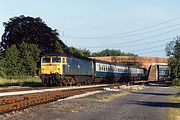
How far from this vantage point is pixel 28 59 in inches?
2527

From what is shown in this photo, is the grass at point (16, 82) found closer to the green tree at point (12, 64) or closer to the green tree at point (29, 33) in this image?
the green tree at point (12, 64)

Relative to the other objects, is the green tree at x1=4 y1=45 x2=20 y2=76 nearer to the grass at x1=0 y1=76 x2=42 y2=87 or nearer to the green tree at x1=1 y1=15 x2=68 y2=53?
the grass at x1=0 y1=76 x2=42 y2=87

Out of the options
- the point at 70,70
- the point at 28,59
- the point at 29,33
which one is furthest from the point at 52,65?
the point at 29,33

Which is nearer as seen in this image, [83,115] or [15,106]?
[83,115]

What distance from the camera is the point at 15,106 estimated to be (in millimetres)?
18078

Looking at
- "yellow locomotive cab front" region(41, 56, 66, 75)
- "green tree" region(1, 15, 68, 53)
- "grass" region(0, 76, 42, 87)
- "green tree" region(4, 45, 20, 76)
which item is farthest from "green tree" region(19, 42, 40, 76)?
"yellow locomotive cab front" region(41, 56, 66, 75)

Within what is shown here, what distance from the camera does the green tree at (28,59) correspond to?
63312 millimetres

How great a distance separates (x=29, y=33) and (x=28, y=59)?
17594mm

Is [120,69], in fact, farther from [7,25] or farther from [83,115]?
[83,115]

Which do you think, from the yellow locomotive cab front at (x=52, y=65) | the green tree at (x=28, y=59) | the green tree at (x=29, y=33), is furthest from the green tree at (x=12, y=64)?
the yellow locomotive cab front at (x=52, y=65)

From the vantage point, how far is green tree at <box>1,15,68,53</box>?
78.8 meters

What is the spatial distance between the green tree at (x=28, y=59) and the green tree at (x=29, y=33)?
769 centimetres

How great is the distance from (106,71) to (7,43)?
29.5 meters

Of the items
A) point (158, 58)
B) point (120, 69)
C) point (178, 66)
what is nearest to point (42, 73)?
point (120, 69)
